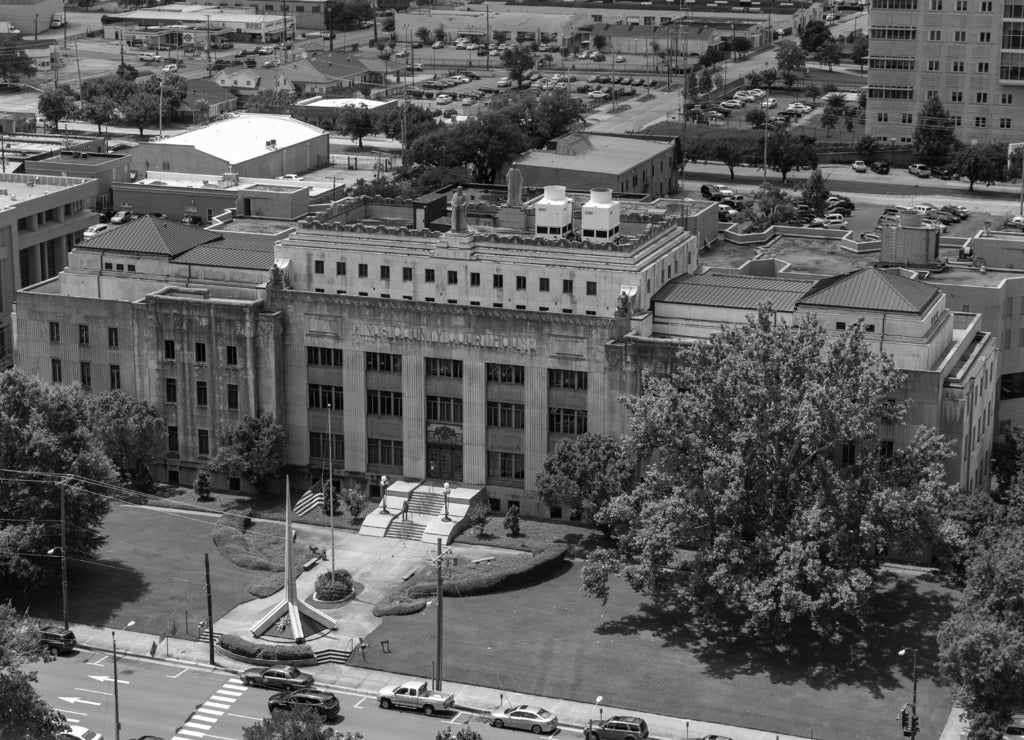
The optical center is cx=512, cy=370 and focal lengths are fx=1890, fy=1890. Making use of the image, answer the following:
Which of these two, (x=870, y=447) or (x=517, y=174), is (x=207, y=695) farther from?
(x=517, y=174)

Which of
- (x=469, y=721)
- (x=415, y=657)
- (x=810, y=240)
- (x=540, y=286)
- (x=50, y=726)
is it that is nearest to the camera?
(x=50, y=726)

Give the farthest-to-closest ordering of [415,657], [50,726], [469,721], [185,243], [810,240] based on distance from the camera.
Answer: [810,240] < [185,243] < [415,657] < [469,721] < [50,726]

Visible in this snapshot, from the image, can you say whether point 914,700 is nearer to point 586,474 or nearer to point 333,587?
point 586,474

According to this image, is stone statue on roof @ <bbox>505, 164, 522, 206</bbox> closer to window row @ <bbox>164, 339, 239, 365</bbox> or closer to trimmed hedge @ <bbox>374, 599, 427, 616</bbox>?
window row @ <bbox>164, 339, 239, 365</bbox>

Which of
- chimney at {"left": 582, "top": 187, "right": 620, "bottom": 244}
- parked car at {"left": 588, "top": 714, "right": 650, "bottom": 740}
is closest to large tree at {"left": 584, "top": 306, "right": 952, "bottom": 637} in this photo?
parked car at {"left": 588, "top": 714, "right": 650, "bottom": 740}

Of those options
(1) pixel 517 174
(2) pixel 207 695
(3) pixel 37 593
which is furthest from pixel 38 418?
(1) pixel 517 174

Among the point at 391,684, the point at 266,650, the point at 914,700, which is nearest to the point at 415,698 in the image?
the point at 391,684
